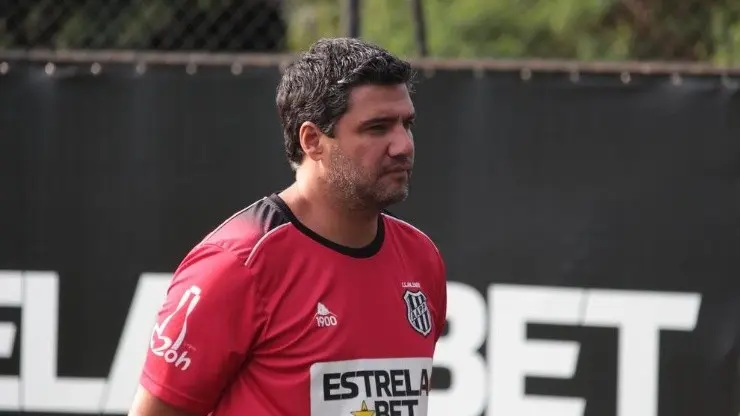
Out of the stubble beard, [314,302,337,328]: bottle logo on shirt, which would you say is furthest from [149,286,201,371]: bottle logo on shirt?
the stubble beard

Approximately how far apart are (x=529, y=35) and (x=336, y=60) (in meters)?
6.61

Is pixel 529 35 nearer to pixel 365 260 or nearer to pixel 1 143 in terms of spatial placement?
pixel 1 143

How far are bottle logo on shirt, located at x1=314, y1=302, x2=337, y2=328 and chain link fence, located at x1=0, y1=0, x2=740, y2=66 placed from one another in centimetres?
246

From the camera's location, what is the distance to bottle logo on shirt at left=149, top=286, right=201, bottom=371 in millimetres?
2594

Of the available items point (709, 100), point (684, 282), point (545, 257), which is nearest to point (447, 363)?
point (545, 257)

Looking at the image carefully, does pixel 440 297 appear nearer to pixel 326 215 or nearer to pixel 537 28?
pixel 326 215

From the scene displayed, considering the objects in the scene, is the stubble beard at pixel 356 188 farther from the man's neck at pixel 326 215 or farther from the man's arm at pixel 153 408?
the man's arm at pixel 153 408

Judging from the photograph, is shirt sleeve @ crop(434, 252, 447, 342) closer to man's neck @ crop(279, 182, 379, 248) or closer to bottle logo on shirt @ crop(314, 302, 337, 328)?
man's neck @ crop(279, 182, 379, 248)

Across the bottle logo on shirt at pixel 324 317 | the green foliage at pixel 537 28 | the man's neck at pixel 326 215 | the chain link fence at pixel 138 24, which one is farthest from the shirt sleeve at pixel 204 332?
the green foliage at pixel 537 28

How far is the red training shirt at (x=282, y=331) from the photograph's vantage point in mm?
2602

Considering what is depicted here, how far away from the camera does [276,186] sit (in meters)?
4.77

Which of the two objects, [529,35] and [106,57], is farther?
[529,35]

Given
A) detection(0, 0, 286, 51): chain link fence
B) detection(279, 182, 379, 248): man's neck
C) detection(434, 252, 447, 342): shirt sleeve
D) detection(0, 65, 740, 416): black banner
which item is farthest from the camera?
detection(0, 0, 286, 51): chain link fence

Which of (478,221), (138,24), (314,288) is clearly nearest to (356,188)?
(314,288)
